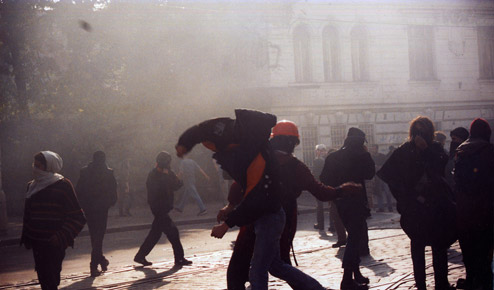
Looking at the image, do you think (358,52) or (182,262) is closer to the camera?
(182,262)

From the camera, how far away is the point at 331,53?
107ft

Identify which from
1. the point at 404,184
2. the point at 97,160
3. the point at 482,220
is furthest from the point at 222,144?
the point at 97,160

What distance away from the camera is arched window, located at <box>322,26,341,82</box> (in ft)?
106

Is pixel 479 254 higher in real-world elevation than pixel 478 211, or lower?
lower

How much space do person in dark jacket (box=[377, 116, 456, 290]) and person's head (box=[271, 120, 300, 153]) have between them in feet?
3.72

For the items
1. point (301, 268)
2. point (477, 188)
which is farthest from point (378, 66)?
point (477, 188)

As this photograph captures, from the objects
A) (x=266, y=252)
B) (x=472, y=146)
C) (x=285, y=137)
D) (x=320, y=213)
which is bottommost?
(x=320, y=213)

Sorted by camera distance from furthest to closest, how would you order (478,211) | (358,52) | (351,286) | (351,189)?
1. (358,52)
2. (351,286)
3. (478,211)
4. (351,189)

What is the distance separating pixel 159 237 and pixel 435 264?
520 cm

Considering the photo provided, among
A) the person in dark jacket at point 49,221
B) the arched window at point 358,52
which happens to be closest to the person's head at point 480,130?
the person in dark jacket at point 49,221

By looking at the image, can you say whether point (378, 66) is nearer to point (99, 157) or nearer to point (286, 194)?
point (99, 157)

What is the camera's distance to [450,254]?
996 cm

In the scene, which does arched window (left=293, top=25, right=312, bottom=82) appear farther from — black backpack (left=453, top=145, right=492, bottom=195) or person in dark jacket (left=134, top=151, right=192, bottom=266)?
black backpack (left=453, top=145, right=492, bottom=195)

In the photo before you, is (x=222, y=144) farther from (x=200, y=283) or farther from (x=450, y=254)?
(x=450, y=254)
